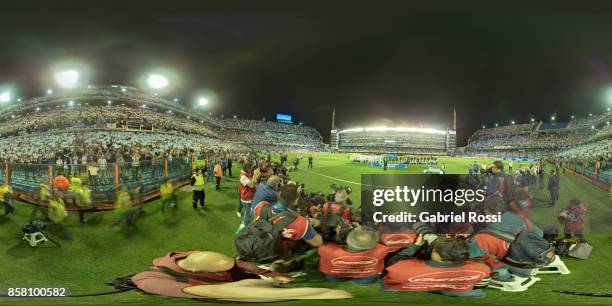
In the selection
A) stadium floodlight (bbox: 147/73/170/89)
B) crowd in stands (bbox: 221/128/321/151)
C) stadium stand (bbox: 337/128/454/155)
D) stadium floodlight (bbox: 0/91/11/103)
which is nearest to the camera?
stadium floodlight (bbox: 0/91/11/103)

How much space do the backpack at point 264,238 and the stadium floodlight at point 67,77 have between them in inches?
298

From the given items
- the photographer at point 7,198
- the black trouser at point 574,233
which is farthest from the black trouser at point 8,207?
the black trouser at point 574,233

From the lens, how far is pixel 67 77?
26.4 ft

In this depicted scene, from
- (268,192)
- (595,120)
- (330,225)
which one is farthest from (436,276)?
(595,120)

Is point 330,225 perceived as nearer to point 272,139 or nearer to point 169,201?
point 169,201

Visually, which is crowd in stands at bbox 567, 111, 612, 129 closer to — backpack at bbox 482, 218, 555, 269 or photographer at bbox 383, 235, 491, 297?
backpack at bbox 482, 218, 555, 269

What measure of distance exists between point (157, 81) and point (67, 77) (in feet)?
7.84

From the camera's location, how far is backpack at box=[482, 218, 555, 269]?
4.80 m

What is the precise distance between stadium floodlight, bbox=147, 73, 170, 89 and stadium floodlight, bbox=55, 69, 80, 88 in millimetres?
1889

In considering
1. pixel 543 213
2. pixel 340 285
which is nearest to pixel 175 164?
pixel 340 285

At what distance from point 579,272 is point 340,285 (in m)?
4.57

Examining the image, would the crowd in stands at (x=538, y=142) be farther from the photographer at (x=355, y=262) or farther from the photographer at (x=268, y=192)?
the photographer at (x=268, y=192)

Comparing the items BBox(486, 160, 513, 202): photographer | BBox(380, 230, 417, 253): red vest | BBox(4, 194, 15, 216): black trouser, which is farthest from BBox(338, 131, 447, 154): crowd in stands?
BBox(4, 194, 15, 216): black trouser

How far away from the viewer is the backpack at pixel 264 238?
15.4 feet
